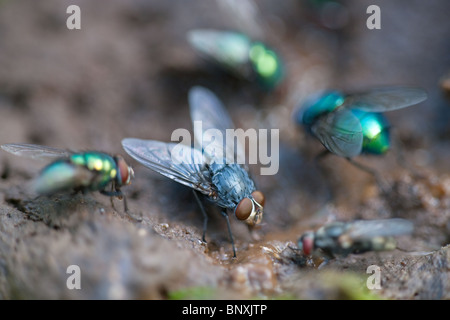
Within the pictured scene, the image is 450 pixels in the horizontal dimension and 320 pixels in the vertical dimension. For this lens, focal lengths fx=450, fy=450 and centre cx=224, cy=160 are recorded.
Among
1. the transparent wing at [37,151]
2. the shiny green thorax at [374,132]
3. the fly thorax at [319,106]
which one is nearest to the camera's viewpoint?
the transparent wing at [37,151]

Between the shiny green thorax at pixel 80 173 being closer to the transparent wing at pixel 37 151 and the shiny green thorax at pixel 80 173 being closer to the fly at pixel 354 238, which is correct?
the transparent wing at pixel 37 151

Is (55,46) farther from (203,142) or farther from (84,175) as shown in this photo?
(84,175)

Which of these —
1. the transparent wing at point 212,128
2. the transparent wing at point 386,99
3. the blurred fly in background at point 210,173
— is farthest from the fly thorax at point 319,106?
the blurred fly in background at point 210,173

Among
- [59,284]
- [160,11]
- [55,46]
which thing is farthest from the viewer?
[160,11]

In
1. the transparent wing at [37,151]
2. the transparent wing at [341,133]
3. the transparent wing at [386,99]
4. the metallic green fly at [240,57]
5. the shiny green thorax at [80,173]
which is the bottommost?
the shiny green thorax at [80,173]

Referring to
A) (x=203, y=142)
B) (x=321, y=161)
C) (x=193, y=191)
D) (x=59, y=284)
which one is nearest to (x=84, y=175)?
(x=59, y=284)
